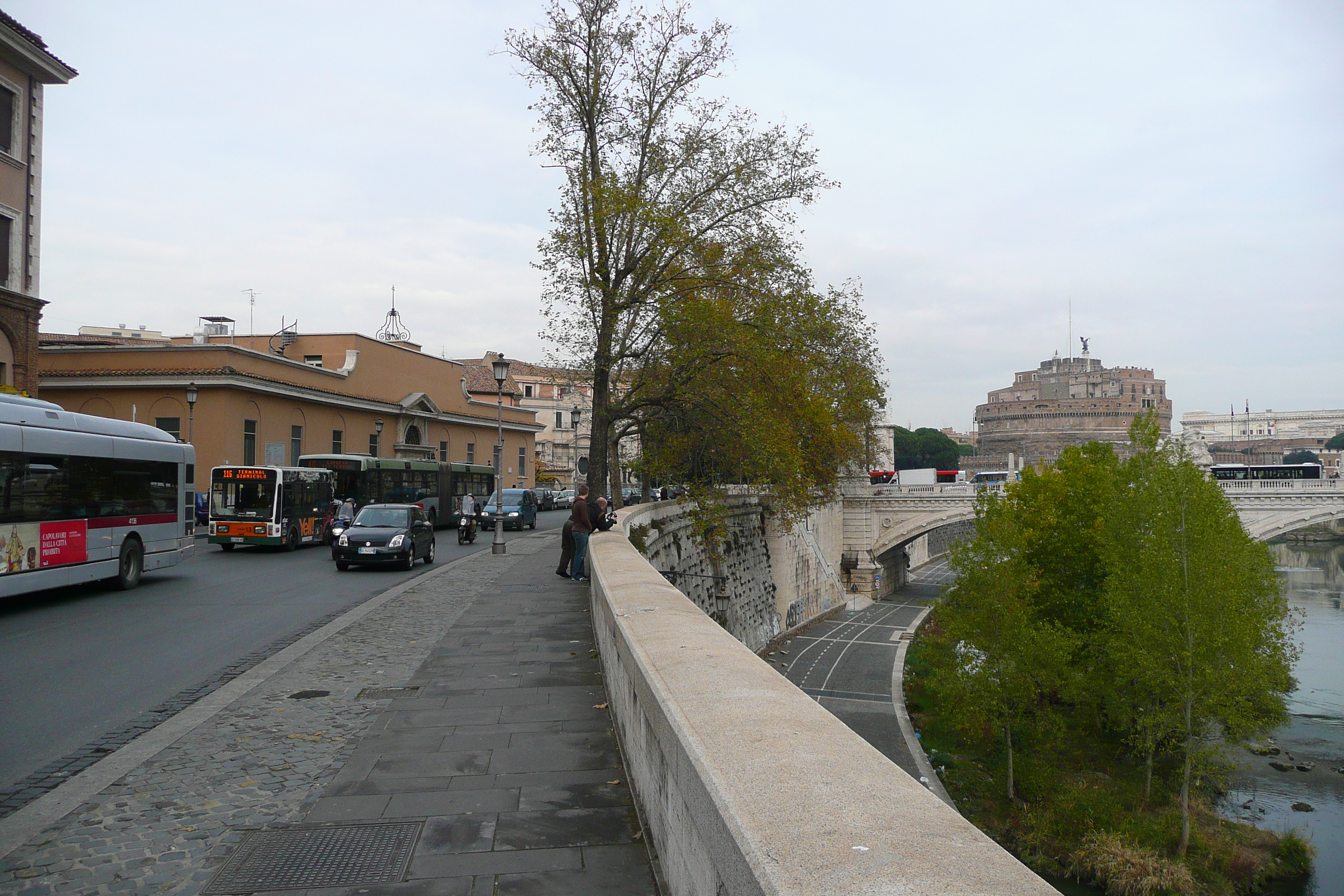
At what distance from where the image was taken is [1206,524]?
1075 inches

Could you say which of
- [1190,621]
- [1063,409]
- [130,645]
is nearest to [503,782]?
[130,645]

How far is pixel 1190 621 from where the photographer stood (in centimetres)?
2547

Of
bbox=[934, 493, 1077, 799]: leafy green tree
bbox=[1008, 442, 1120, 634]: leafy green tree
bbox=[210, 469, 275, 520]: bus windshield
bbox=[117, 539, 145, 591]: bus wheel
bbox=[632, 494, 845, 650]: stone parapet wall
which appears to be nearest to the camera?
bbox=[117, 539, 145, 591]: bus wheel

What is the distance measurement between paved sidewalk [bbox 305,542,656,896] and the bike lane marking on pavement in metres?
1.36

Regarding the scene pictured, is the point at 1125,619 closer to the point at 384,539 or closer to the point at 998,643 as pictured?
the point at 998,643

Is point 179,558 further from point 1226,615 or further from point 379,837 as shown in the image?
point 1226,615

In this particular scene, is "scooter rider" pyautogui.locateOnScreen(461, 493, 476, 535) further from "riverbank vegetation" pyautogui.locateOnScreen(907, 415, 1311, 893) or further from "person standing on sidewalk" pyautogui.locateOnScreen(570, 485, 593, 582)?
"riverbank vegetation" pyautogui.locateOnScreen(907, 415, 1311, 893)

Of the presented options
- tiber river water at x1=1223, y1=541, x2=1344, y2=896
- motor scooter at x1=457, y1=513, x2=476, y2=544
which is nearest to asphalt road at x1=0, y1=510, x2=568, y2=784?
motor scooter at x1=457, y1=513, x2=476, y2=544

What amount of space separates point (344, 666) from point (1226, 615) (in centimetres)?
2494

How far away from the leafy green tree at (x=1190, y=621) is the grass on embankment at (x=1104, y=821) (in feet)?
2.48

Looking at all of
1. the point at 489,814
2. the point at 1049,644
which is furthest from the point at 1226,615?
the point at 489,814

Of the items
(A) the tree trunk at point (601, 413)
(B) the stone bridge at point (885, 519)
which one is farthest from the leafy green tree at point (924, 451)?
(A) the tree trunk at point (601, 413)

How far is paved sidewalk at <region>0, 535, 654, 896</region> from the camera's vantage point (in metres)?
4.03

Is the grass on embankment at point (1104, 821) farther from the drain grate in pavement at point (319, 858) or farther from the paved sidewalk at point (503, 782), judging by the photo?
the drain grate in pavement at point (319, 858)
